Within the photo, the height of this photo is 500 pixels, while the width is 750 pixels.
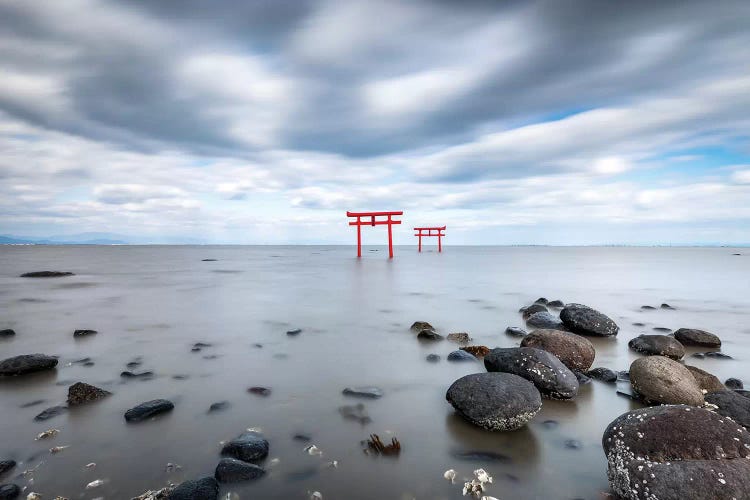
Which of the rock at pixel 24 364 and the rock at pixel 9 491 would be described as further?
the rock at pixel 24 364

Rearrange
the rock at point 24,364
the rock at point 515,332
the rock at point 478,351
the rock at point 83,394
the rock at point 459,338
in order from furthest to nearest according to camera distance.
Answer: the rock at point 515,332 < the rock at point 459,338 < the rock at point 478,351 < the rock at point 24,364 < the rock at point 83,394

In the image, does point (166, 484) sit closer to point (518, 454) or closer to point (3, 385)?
point (518, 454)

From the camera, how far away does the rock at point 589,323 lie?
28.8 feet

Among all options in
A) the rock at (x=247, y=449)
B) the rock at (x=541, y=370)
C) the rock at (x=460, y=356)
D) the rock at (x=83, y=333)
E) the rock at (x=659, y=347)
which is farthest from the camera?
the rock at (x=83, y=333)

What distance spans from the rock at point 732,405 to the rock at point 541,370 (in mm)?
1493

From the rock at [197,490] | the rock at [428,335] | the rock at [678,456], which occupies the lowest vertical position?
the rock at [428,335]

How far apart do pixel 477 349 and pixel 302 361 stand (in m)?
3.34

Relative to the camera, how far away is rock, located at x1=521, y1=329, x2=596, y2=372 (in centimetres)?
630

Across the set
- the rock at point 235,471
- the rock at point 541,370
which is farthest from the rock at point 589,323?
the rock at point 235,471

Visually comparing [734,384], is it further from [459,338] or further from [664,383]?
[459,338]

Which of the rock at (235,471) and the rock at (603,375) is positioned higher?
the rock at (235,471)

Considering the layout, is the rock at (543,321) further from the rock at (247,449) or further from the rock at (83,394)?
the rock at (83,394)

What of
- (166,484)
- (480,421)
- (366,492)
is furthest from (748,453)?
(166,484)

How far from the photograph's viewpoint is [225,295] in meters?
16.2
